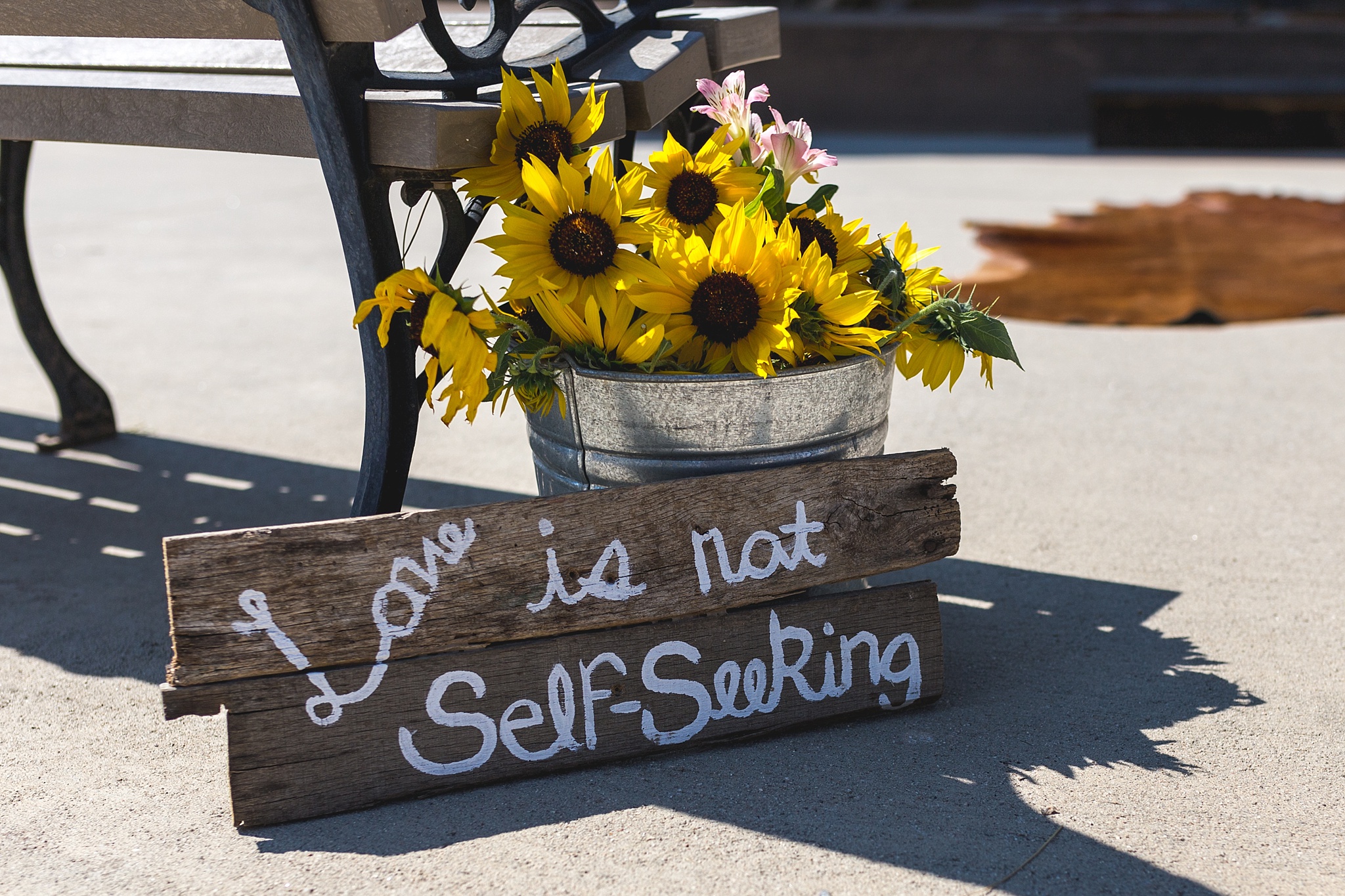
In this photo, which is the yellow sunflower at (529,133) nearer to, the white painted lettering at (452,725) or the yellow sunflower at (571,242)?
the yellow sunflower at (571,242)

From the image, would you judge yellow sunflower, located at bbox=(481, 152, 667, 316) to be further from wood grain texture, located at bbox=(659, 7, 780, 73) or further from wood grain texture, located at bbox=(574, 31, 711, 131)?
wood grain texture, located at bbox=(659, 7, 780, 73)

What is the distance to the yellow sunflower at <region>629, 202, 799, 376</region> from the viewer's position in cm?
165

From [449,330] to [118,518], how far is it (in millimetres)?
1396

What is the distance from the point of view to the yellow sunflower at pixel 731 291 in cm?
165

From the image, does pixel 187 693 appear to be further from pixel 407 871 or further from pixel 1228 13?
pixel 1228 13

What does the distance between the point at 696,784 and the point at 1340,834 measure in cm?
79

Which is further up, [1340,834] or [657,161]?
[657,161]

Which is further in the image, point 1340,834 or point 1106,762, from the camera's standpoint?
point 1106,762

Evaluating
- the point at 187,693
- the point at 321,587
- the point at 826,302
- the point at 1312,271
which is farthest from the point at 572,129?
the point at 1312,271

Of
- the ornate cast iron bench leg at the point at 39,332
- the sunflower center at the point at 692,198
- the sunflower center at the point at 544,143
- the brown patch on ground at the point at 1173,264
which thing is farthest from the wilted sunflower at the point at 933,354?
the brown patch on ground at the point at 1173,264

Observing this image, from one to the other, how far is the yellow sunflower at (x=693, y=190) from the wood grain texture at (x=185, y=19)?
1.28 ft

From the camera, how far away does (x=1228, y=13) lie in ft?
33.7

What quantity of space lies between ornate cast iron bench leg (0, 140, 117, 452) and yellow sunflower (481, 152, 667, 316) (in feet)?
5.36

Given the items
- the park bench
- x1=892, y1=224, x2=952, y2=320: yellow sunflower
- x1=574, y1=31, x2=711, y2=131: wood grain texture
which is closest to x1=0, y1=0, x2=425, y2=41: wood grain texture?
the park bench
